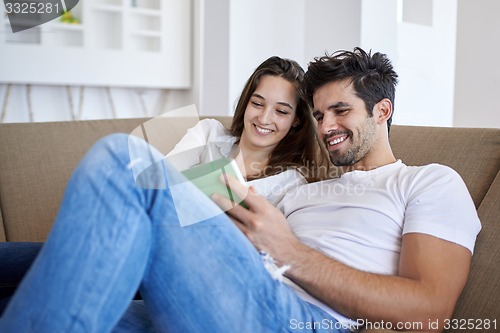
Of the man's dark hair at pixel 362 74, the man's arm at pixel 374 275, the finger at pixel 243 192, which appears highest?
the man's dark hair at pixel 362 74

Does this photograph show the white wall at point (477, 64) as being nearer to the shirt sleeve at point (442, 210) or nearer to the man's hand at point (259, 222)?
the shirt sleeve at point (442, 210)

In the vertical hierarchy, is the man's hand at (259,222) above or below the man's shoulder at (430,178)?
below

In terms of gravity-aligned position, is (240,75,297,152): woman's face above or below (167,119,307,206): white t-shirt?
above

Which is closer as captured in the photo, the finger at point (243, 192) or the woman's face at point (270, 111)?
the finger at point (243, 192)

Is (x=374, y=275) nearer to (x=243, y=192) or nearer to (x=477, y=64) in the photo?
(x=243, y=192)

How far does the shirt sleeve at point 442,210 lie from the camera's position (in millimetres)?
1221

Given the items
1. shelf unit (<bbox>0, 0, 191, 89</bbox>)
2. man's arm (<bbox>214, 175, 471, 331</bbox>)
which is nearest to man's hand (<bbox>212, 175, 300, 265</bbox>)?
man's arm (<bbox>214, 175, 471, 331</bbox>)

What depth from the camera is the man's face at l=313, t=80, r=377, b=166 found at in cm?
153

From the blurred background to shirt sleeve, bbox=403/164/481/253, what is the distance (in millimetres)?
1436

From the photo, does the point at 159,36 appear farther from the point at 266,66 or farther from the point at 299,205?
the point at 299,205

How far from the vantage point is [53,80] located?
2578 mm

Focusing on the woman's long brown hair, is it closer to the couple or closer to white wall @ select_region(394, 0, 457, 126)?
the couple

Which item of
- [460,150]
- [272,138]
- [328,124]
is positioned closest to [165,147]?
[272,138]

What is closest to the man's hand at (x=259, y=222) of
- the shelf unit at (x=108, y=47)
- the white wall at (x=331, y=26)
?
the shelf unit at (x=108, y=47)
